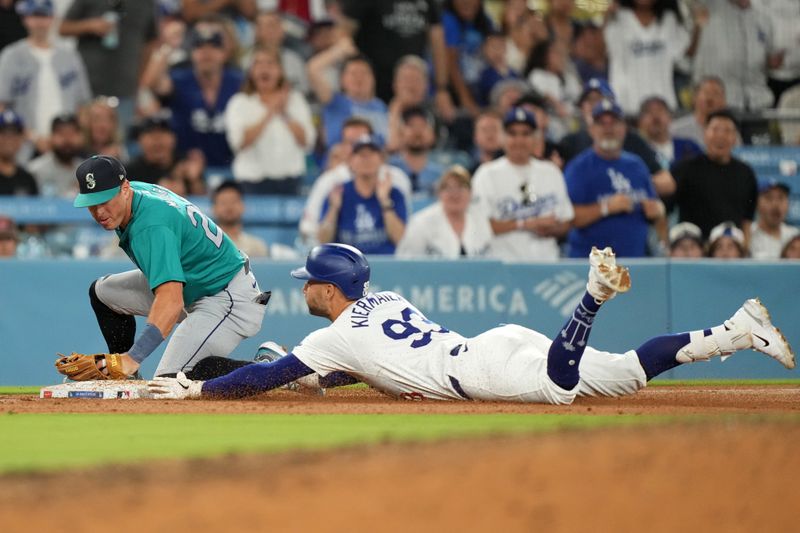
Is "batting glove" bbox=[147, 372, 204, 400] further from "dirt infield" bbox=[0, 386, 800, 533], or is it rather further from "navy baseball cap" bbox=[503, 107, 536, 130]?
"navy baseball cap" bbox=[503, 107, 536, 130]

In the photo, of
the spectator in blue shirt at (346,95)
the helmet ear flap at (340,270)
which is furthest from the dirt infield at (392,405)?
the spectator in blue shirt at (346,95)

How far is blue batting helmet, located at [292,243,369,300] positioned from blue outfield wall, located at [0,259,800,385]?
375cm

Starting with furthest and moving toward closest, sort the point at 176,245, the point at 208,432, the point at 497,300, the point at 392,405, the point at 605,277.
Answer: the point at 497,300 < the point at 176,245 < the point at 392,405 < the point at 605,277 < the point at 208,432

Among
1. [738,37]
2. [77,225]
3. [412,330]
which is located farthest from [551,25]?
[412,330]

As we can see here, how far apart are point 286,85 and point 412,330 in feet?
22.2

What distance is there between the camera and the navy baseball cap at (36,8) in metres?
13.7

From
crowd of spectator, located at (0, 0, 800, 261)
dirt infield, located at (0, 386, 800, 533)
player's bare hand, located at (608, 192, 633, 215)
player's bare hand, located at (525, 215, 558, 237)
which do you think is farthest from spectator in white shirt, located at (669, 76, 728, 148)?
dirt infield, located at (0, 386, 800, 533)

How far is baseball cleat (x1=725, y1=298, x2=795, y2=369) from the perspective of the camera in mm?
7574

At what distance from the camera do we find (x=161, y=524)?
3.86m

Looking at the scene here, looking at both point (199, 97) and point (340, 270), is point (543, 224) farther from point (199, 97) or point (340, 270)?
point (340, 270)

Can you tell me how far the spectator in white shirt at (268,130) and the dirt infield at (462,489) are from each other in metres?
8.18

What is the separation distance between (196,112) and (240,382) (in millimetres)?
7066

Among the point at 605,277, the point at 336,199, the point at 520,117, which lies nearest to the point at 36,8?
the point at 336,199

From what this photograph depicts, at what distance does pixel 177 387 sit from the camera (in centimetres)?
779
